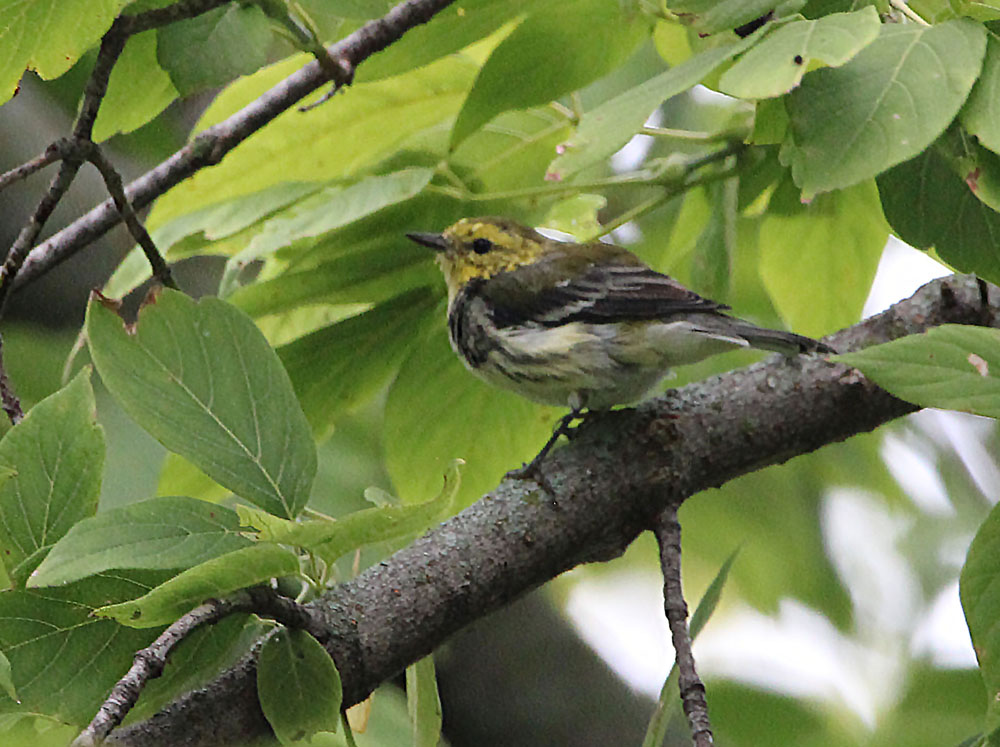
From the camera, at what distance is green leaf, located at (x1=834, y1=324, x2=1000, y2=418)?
0.88m

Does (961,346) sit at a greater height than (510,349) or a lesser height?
greater

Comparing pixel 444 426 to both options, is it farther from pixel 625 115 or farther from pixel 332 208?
pixel 625 115

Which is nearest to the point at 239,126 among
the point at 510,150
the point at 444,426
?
the point at 510,150

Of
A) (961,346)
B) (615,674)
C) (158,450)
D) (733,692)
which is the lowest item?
(615,674)

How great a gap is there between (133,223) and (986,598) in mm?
873

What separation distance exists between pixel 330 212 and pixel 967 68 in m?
0.64

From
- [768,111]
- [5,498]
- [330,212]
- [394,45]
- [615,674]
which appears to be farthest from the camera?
[615,674]

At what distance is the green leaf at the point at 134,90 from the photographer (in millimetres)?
1287

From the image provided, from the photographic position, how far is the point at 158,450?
2.00 m

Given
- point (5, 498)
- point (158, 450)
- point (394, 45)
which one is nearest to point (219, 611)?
point (5, 498)

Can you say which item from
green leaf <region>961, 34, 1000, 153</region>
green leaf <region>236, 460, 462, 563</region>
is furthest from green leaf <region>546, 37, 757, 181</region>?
green leaf <region>236, 460, 462, 563</region>

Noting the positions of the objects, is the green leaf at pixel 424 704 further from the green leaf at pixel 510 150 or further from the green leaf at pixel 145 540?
the green leaf at pixel 510 150

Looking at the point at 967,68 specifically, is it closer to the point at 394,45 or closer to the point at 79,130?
the point at 394,45

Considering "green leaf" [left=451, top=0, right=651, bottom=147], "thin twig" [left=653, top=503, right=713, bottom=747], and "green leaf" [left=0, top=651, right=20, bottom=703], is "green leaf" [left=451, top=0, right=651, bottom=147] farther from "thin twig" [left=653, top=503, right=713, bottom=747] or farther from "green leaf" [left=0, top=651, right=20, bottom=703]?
"green leaf" [left=0, top=651, right=20, bottom=703]
